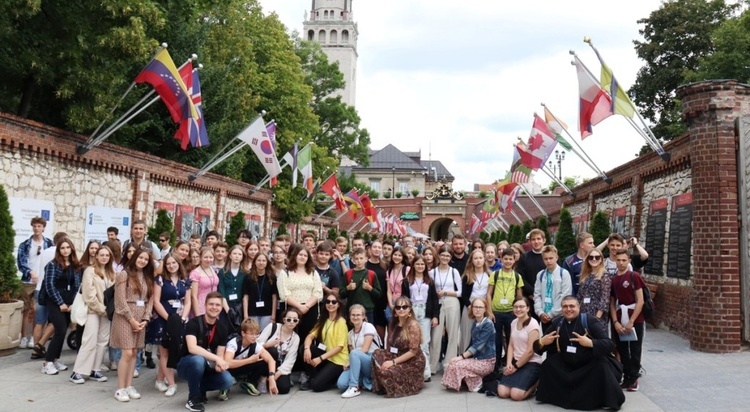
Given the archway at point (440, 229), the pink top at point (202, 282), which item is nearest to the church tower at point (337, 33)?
the archway at point (440, 229)

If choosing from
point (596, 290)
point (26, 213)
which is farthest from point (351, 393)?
point (26, 213)

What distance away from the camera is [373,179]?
98.9 metres

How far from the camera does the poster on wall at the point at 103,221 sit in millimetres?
14930

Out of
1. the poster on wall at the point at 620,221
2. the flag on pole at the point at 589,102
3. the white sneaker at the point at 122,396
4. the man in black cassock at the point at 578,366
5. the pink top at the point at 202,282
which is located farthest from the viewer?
the poster on wall at the point at 620,221

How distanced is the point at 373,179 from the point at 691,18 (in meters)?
66.4

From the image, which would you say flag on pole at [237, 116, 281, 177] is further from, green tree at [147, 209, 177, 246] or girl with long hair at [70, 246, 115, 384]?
girl with long hair at [70, 246, 115, 384]

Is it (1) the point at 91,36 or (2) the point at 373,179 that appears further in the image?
(2) the point at 373,179

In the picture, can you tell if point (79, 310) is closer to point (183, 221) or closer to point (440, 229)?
point (183, 221)

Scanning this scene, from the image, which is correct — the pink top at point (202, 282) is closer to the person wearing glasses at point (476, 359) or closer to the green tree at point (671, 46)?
the person wearing glasses at point (476, 359)

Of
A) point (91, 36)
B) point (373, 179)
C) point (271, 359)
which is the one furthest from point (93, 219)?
point (373, 179)

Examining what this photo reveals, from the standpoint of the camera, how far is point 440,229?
3514 inches

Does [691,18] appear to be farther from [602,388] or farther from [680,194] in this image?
[602,388]

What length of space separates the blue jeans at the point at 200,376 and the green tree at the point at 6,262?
381 centimetres

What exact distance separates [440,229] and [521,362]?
81611mm
